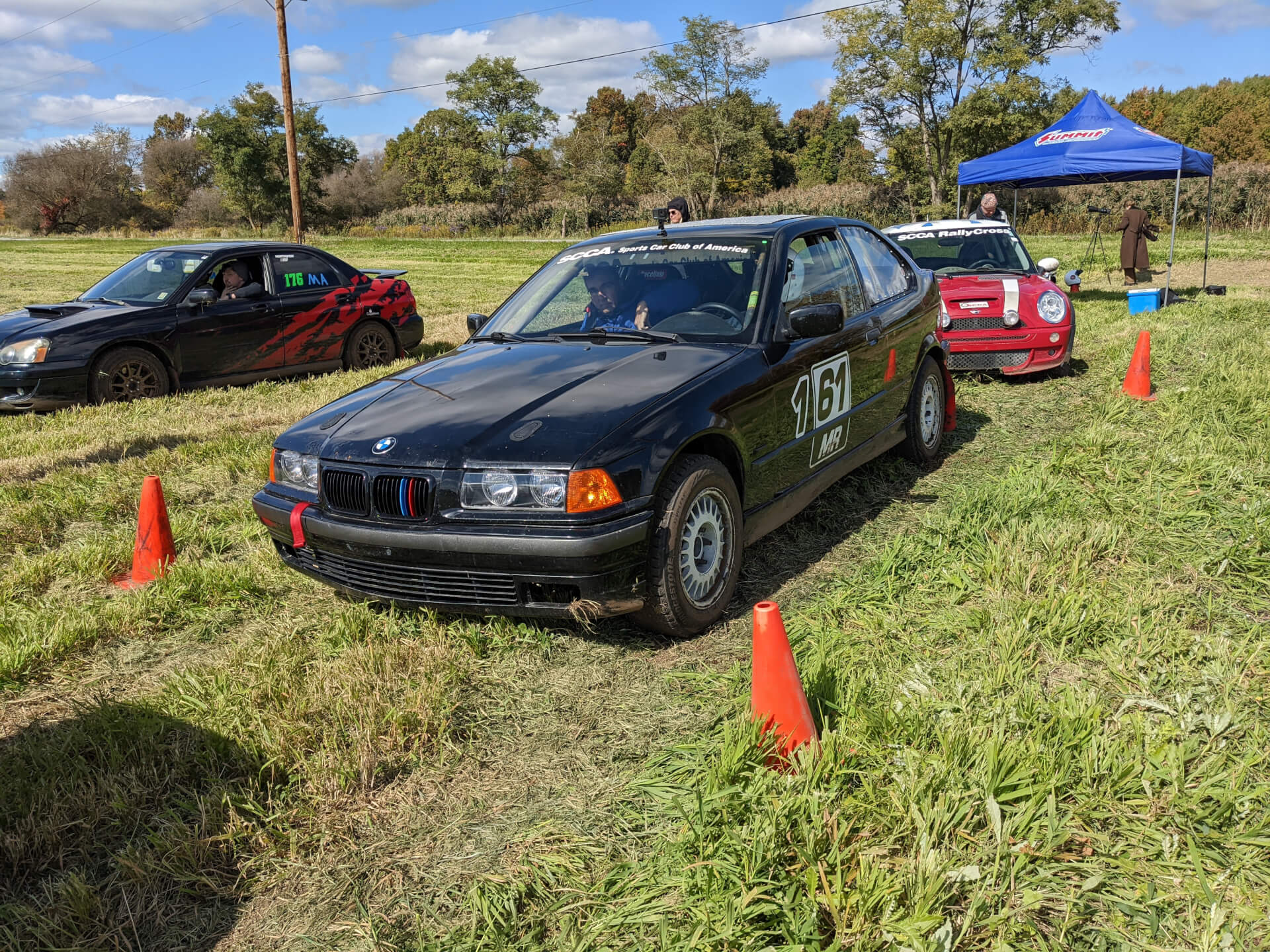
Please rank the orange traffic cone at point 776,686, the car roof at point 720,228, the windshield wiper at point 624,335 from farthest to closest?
the car roof at point 720,228, the windshield wiper at point 624,335, the orange traffic cone at point 776,686

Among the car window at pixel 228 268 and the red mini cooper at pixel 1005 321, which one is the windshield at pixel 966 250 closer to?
the red mini cooper at pixel 1005 321

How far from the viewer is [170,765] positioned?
307 centimetres

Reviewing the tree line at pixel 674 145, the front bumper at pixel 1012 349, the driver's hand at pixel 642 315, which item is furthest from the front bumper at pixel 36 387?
the tree line at pixel 674 145

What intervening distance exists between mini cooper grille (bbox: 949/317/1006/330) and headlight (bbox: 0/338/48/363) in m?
8.06

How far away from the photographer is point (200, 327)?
9.27m

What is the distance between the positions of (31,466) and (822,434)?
5.41 m

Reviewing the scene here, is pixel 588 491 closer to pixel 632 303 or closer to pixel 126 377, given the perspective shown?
pixel 632 303

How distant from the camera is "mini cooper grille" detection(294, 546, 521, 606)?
3.56 metres

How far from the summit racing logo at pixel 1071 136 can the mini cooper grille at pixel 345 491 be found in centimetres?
1457

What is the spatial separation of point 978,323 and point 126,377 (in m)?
7.82

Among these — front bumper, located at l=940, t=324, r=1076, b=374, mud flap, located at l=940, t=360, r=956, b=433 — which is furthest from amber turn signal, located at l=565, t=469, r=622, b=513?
front bumper, located at l=940, t=324, r=1076, b=374

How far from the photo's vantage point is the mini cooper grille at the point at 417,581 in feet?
11.7

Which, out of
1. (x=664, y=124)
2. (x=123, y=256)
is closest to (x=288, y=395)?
(x=123, y=256)

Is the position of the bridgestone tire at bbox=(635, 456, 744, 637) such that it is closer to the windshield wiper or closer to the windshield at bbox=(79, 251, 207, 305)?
the windshield wiper
